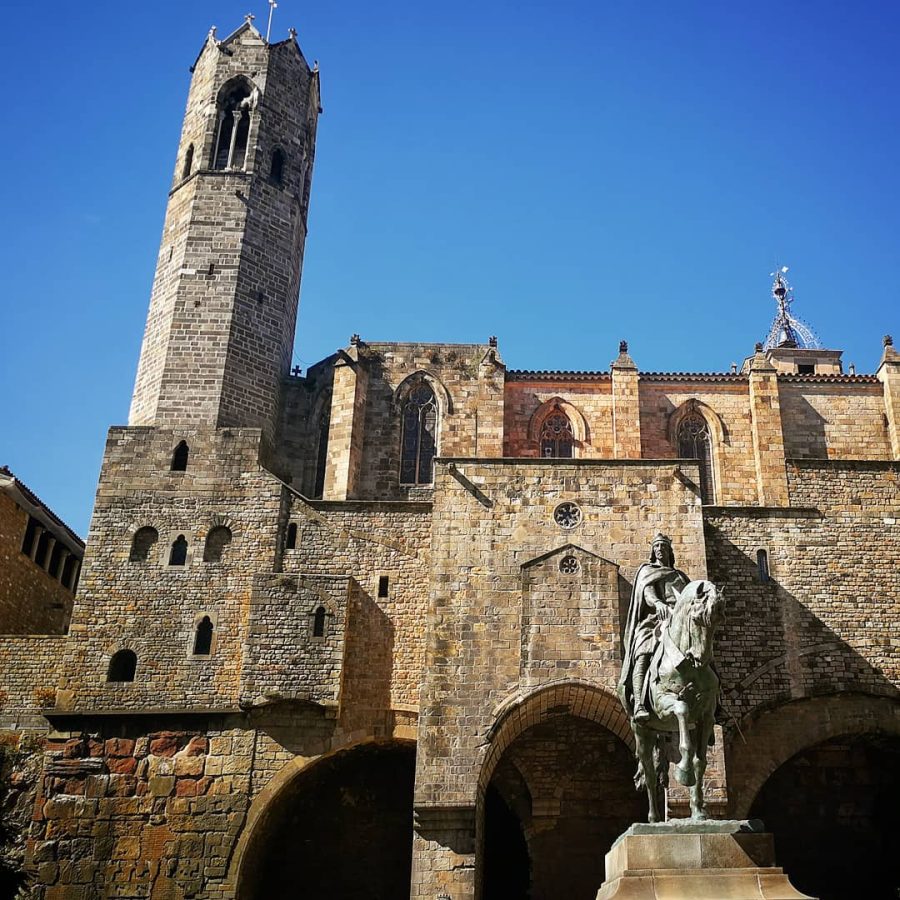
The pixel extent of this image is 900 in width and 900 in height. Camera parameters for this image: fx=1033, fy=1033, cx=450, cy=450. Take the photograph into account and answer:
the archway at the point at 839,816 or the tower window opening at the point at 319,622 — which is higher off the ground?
the tower window opening at the point at 319,622

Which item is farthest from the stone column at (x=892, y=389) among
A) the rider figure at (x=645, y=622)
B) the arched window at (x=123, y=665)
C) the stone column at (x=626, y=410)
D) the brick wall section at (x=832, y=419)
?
the arched window at (x=123, y=665)

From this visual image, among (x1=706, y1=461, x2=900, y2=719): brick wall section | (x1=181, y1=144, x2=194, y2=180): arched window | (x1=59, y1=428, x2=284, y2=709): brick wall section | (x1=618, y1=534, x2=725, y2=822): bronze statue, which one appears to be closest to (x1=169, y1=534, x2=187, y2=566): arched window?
(x1=59, y1=428, x2=284, y2=709): brick wall section

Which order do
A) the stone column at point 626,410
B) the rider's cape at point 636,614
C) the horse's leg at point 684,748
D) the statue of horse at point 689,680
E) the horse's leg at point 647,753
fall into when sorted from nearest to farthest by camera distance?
the horse's leg at point 684,748 < the statue of horse at point 689,680 < the horse's leg at point 647,753 < the rider's cape at point 636,614 < the stone column at point 626,410

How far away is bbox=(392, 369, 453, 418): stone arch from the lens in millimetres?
32406

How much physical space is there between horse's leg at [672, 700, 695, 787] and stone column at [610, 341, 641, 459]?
19.3 m

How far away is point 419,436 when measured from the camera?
32.3 metres

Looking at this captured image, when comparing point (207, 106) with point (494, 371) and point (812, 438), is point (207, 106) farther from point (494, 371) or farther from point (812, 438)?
point (812, 438)

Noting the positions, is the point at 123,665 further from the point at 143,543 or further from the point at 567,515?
the point at 567,515

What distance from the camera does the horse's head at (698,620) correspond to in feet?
39.6

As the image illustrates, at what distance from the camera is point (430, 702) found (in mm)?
22234

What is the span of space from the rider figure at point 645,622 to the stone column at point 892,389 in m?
20.3

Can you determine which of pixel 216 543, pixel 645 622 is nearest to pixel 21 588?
pixel 216 543

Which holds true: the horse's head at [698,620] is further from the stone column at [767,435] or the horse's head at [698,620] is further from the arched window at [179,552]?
the stone column at [767,435]

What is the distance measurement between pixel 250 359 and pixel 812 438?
1731 centimetres
